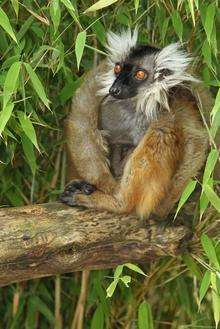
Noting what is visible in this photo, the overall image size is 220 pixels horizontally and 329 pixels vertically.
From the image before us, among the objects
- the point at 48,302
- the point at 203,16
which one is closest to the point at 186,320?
the point at 48,302

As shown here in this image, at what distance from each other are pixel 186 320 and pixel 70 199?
1.52 metres

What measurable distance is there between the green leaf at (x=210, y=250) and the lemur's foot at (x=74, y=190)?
692 mm

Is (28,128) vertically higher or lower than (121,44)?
lower

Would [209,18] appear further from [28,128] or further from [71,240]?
[71,240]

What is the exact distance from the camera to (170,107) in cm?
423

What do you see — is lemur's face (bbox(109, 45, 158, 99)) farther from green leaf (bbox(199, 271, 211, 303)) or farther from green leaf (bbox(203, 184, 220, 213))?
green leaf (bbox(199, 271, 211, 303))

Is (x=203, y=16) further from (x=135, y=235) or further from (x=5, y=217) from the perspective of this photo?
(x=5, y=217)

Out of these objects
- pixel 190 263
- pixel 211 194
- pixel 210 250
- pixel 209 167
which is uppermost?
pixel 209 167

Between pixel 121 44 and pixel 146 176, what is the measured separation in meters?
0.80

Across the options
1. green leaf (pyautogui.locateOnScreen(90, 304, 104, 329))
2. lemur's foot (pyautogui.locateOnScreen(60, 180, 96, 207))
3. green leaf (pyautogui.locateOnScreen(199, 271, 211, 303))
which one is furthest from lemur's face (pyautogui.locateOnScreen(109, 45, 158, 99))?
green leaf (pyautogui.locateOnScreen(90, 304, 104, 329))

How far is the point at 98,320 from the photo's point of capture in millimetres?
4652

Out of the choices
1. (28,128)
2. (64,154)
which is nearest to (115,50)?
(64,154)

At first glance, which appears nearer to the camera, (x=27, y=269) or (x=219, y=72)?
(x=27, y=269)

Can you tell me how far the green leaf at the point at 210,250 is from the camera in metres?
3.64
